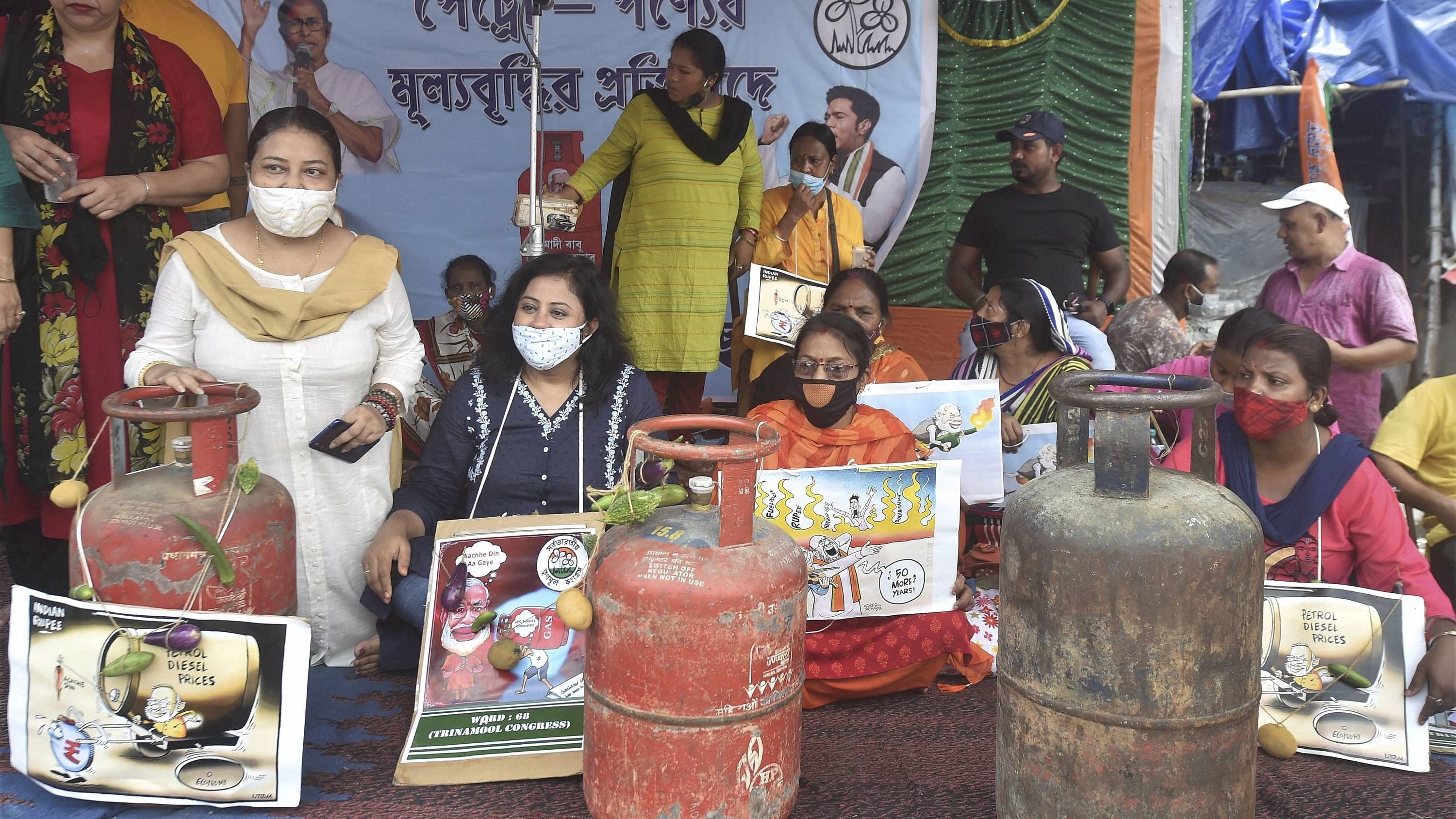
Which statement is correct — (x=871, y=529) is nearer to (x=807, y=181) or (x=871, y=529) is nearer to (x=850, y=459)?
(x=850, y=459)

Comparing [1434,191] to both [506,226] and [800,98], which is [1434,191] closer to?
[800,98]

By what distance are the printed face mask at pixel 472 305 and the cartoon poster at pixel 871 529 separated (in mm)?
2936

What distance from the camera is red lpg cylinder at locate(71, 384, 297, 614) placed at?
8.63 feet

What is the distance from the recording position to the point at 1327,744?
307 cm

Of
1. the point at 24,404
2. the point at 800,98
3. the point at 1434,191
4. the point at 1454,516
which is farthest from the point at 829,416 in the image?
the point at 1434,191

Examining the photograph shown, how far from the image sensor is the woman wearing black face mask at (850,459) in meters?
3.43

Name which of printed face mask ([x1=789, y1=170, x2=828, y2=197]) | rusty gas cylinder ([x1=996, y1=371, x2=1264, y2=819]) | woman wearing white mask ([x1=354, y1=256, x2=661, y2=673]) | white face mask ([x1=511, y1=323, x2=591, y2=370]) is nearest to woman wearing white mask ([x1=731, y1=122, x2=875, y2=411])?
printed face mask ([x1=789, y1=170, x2=828, y2=197])

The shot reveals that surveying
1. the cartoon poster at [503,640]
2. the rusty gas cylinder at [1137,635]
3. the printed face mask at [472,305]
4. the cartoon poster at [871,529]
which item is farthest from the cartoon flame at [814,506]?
the printed face mask at [472,305]

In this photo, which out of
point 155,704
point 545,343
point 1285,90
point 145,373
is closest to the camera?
point 155,704

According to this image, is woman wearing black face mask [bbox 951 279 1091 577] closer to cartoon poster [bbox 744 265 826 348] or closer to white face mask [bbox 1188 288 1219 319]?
cartoon poster [bbox 744 265 826 348]

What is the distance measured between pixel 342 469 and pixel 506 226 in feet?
9.73

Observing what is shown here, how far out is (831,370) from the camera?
12.0 feet

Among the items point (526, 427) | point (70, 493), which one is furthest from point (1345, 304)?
point (70, 493)

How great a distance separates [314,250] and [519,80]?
2.96 metres
